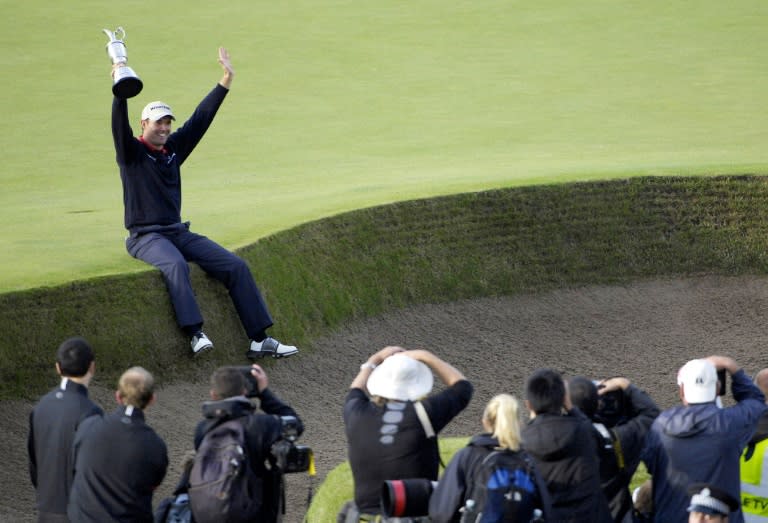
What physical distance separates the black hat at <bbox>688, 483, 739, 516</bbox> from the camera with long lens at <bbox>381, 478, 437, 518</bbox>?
55.4 inches

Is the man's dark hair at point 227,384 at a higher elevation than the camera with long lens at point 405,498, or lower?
higher

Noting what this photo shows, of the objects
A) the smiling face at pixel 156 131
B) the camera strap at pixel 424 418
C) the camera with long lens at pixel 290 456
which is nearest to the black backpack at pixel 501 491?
the camera strap at pixel 424 418

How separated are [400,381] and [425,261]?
7903 millimetres

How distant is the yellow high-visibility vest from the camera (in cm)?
738

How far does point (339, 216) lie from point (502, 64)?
13.2 metres

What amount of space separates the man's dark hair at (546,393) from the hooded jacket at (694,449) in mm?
849

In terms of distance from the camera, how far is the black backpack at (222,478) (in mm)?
6395

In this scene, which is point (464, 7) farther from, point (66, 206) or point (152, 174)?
point (152, 174)

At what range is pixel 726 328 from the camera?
14.5 meters

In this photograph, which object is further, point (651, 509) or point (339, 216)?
point (339, 216)

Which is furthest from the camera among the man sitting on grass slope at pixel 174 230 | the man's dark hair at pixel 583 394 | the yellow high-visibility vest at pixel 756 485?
the man sitting on grass slope at pixel 174 230

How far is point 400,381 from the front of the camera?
21.6 feet

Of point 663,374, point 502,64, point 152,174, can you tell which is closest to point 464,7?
point 502,64

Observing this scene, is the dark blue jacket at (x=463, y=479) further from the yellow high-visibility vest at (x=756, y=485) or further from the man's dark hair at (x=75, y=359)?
the man's dark hair at (x=75, y=359)
